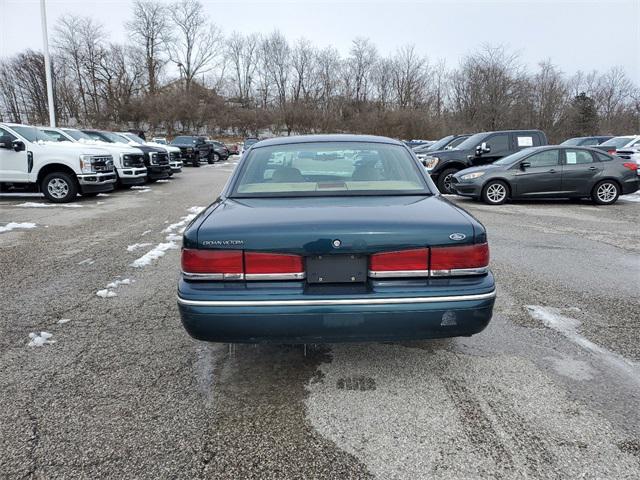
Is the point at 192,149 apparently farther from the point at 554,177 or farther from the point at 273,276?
the point at 273,276

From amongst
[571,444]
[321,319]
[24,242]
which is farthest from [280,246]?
Result: [24,242]

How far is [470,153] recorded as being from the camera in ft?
42.0

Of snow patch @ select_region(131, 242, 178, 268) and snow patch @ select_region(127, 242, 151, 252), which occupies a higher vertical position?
snow patch @ select_region(127, 242, 151, 252)

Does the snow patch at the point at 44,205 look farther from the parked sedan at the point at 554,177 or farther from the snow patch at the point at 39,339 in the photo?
the parked sedan at the point at 554,177

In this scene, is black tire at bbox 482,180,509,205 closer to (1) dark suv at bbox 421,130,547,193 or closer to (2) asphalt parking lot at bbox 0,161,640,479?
(1) dark suv at bbox 421,130,547,193

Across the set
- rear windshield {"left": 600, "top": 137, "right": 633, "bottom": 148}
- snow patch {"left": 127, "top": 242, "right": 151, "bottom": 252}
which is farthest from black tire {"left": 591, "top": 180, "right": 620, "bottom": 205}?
snow patch {"left": 127, "top": 242, "right": 151, "bottom": 252}

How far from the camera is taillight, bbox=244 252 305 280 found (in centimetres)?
236

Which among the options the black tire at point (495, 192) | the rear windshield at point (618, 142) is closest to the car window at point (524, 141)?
the black tire at point (495, 192)

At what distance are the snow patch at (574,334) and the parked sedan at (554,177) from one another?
7477 millimetres

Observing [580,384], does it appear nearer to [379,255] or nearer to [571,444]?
[571,444]

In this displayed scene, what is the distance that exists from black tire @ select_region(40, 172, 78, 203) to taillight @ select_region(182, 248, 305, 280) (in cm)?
1026

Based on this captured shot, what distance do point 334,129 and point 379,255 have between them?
61.4 m

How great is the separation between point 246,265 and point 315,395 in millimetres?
888

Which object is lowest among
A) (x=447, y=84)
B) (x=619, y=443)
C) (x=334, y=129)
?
(x=619, y=443)
